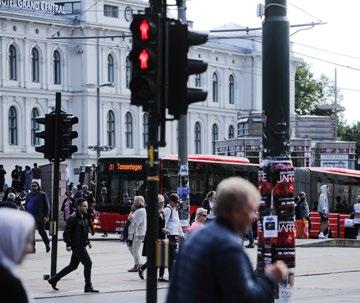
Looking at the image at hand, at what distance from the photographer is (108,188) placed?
42938 mm

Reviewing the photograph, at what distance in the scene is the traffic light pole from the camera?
46.1 ft

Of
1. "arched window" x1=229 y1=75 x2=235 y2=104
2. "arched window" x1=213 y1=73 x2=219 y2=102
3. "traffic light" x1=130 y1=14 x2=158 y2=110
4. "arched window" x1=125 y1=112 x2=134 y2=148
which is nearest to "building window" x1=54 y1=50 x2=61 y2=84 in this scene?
"arched window" x1=125 y1=112 x2=134 y2=148

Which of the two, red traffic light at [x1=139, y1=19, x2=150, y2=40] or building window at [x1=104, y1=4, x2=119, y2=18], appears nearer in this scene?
red traffic light at [x1=139, y1=19, x2=150, y2=40]

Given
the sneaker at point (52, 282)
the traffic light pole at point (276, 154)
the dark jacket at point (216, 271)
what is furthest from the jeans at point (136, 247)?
the dark jacket at point (216, 271)

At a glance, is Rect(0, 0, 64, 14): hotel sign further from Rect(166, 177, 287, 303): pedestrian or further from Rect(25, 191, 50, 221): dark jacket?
Rect(166, 177, 287, 303): pedestrian

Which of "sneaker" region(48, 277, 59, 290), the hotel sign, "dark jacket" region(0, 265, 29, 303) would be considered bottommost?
"sneaker" region(48, 277, 59, 290)

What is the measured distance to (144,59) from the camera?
1188 centimetres

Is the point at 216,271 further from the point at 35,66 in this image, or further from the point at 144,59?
the point at 35,66

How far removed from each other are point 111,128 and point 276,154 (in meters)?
77.7

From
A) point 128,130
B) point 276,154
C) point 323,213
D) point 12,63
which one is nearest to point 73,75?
point 12,63

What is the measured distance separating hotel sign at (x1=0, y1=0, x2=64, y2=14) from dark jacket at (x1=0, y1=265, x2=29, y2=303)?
259 feet

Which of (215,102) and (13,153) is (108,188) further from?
(215,102)

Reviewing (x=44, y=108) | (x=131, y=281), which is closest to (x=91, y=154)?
(x=44, y=108)

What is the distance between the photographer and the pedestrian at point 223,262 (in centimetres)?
682
